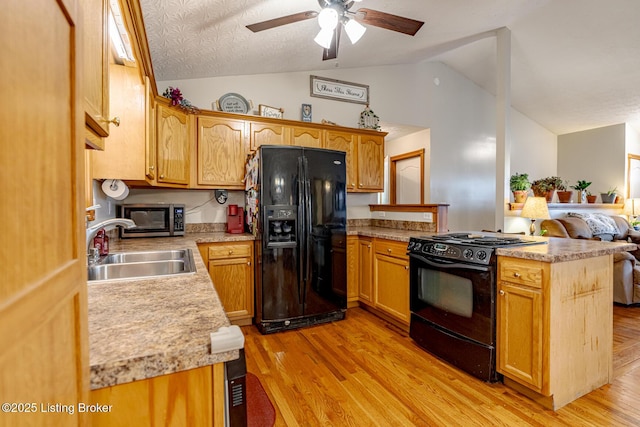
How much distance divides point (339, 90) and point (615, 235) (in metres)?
4.61

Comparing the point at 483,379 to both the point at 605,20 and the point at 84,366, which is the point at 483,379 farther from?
the point at 605,20

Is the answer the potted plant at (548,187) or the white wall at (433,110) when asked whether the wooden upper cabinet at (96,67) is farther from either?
the potted plant at (548,187)

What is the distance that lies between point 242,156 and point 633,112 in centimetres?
639

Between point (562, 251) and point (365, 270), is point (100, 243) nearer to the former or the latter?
point (365, 270)

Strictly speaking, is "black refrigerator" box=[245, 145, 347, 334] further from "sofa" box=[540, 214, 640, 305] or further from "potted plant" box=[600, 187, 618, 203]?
"potted plant" box=[600, 187, 618, 203]

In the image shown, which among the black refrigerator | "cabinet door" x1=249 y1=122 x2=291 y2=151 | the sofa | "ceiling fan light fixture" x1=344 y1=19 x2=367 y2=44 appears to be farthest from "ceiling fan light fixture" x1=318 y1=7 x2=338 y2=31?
the sofa

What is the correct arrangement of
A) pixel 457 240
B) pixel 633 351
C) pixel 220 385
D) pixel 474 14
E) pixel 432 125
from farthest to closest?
pixel 432 125 → pixel 474 14 → pixel 633 351 → pixel 457 240 → pixel 220 385

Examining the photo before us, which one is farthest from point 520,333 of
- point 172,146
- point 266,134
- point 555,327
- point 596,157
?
point 596,157

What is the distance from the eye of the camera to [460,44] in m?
3.94

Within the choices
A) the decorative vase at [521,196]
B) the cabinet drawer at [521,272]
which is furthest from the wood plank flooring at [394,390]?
the decorative vase at [521,196]

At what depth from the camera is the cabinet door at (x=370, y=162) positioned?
3785 mm

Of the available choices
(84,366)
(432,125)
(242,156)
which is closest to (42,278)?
(84,366)

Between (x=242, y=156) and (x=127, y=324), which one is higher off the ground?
(x=242, y=156)

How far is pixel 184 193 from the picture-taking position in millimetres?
3248
